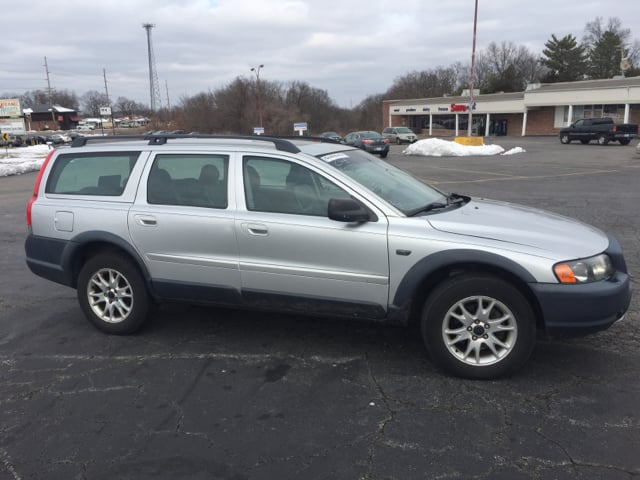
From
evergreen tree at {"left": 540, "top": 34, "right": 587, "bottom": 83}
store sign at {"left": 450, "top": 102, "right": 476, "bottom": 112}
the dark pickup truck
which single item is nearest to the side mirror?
the dark pickup truck

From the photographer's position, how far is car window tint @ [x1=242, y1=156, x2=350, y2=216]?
4.11 metres

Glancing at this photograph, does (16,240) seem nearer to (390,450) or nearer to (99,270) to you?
(99,270)

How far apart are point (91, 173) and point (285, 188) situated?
196 cm

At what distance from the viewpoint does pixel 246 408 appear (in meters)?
3.52

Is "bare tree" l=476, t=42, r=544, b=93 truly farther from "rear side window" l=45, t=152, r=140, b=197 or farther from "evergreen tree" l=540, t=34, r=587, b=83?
"rear side window" l=45, t=152, r=140, b=197

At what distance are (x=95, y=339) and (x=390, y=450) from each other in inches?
117

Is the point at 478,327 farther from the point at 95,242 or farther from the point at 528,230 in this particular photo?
the point at 95,242

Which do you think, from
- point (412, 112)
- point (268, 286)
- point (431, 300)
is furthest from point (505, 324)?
point (412, 112)

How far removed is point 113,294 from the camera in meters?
4.79

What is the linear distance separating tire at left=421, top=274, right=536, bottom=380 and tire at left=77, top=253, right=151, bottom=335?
8.17 feet

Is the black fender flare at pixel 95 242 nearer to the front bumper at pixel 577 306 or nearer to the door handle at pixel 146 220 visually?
the door handle at pixel 146 220

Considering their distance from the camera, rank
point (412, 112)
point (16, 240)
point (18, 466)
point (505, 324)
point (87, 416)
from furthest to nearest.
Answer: point (412, 112) < point (16, 240) < point (505, 324) < point (87, 416) < point (18, 466)

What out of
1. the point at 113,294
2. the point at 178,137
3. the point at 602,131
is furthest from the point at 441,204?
the point at 602,131

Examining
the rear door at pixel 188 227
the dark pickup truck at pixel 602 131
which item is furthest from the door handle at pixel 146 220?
the dark pickup truck at pixel 602 131
